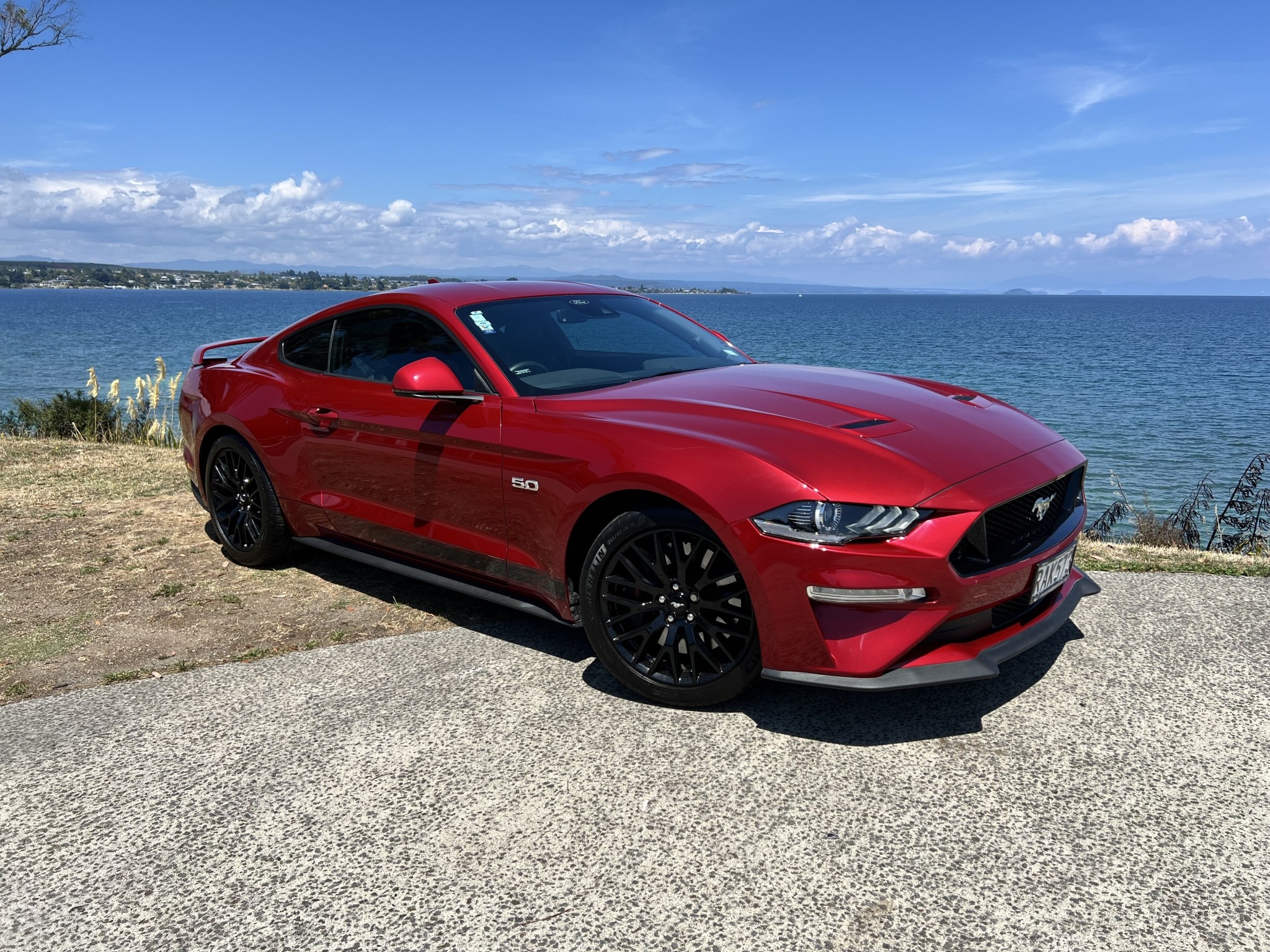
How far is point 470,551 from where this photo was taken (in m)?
4.07

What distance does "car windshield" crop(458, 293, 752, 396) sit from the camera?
4141mm

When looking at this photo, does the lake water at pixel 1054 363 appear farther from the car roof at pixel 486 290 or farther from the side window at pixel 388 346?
the car roof at pixel 486 290

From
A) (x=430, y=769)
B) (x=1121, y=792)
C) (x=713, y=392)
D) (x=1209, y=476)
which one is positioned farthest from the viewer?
(x=1209, y=476)

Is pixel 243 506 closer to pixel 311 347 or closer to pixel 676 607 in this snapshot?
pixel 311 347

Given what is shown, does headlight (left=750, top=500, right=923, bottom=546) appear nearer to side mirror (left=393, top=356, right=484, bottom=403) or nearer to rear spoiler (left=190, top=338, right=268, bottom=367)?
side mirror (left=393, top=356, right=484, bottom=403)

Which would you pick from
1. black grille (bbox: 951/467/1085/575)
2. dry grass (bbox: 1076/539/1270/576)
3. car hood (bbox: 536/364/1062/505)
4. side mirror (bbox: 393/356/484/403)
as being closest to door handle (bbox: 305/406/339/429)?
side mirror (bbox: 393/356/484/403)

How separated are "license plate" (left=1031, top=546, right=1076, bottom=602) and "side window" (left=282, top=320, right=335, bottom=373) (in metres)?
3.54

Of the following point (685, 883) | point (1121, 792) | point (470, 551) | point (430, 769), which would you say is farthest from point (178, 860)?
point (1121, 792)

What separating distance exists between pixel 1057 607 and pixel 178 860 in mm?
3089

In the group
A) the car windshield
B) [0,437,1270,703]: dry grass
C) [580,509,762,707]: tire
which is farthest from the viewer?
[0,437,1270,703]: dry grass

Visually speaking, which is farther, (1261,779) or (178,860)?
(1261,779)

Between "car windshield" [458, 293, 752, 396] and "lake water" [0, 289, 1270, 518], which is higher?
"car windshield" [458, 293, 752, 396]

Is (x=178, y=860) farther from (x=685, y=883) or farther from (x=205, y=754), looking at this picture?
(x=685, y=883)

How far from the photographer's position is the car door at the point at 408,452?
3.98 m
